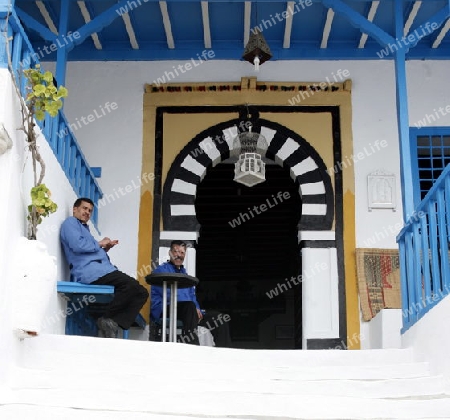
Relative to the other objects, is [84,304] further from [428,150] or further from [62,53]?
[428,150]

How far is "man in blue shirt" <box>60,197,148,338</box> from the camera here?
6906 millimetres

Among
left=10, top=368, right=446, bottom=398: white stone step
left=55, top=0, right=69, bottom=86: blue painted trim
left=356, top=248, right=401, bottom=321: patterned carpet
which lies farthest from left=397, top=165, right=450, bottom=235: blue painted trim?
left=55, top=0, right=69, bottom=86: blue painted trim

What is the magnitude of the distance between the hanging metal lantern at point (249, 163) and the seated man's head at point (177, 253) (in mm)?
912

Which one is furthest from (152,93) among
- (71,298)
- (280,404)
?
(280,404)

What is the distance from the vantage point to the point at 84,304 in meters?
7.21

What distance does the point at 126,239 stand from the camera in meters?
8.77

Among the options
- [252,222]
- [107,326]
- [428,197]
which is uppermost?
[252,222]

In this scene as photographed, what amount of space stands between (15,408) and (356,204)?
5.16 m

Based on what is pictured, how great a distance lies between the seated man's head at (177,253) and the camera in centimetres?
803

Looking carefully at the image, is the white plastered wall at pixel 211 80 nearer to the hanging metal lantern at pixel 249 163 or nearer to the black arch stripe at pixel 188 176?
the black arch stripe at pixel 188 176

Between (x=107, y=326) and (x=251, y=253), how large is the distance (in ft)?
22.0

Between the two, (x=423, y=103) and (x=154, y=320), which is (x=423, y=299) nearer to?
(x=154, y=320)

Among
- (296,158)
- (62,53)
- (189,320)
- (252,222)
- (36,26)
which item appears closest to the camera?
(189,320)

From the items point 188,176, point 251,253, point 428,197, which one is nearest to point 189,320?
point 188,176
